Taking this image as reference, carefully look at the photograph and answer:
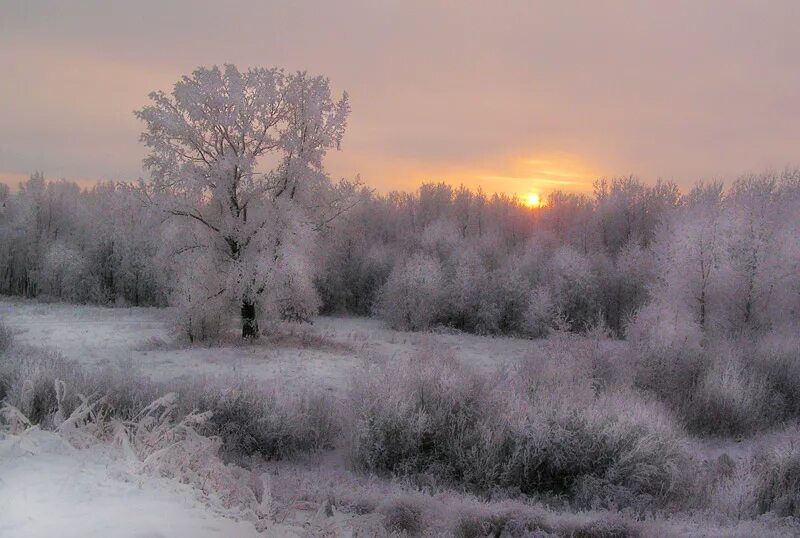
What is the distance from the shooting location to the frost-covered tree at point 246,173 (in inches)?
738

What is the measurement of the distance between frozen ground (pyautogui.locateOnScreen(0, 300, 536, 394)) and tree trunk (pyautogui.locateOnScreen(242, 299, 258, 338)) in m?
0.81

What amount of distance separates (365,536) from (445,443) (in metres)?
3.92

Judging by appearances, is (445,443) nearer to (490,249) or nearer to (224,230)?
(224,230)

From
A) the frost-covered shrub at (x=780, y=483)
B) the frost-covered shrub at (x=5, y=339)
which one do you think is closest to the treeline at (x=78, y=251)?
the frost-covered shrub at (x=5, y=339)

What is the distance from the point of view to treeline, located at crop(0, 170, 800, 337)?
22797 millimetres

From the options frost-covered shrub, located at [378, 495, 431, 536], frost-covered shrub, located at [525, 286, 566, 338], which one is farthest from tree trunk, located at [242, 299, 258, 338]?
frost-covered shrub, located at [525, 286, 566, 338]

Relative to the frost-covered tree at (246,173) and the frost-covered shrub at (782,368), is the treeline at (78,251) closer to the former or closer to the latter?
the frost-covered tree at (246,173)

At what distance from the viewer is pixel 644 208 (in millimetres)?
45000

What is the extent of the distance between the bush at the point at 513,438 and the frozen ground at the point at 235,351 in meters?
3.08

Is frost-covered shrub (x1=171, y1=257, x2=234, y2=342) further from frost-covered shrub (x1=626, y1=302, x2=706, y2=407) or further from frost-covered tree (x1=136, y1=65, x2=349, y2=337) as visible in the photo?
frost-covered shrub (x1=626, y1=302, x2=706, y2=407)

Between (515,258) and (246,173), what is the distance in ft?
80.7

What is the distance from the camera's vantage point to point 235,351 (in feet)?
57.6

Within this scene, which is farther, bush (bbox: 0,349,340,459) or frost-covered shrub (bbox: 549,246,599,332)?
frost-covered shrub (bbox: 549,246,599,332)

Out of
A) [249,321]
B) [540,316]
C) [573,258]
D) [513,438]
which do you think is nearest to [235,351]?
[249,321]
